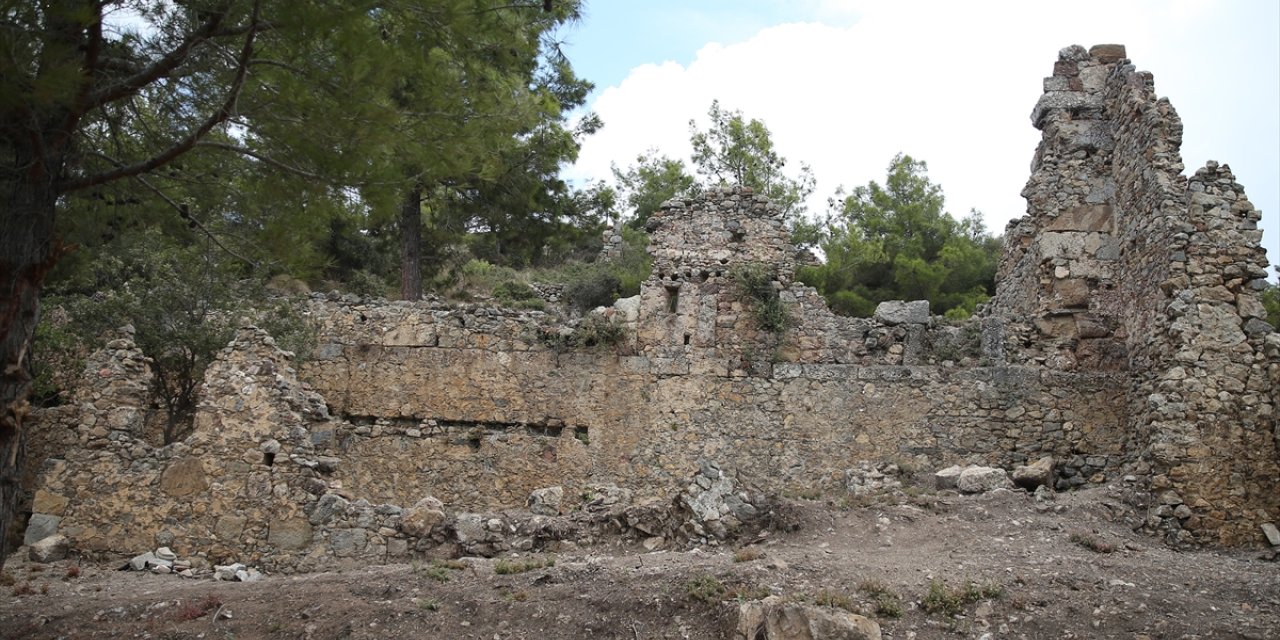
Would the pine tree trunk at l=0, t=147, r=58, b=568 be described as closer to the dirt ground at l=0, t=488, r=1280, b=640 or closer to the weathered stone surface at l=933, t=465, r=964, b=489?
the dirt ground at l=0, t=488, r=1280, b=640

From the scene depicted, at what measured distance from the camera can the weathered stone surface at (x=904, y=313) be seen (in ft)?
42.8

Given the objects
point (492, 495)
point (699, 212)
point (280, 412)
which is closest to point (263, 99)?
point (280, 412)

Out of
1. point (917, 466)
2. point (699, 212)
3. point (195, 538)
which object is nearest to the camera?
point (195, 538)

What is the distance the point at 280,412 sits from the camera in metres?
9.76

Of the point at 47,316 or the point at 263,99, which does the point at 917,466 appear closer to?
the point at 263,99

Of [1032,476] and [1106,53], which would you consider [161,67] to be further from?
[1106,53]

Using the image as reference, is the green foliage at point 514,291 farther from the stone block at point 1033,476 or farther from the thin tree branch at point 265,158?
the thin tree branch at point 265,158

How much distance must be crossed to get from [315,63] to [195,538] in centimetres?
488

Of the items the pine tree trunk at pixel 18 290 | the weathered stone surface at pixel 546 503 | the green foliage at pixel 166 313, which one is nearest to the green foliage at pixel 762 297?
the weathered stone surface at pixel 546 503

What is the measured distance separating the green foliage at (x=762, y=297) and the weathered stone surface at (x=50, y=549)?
830cm

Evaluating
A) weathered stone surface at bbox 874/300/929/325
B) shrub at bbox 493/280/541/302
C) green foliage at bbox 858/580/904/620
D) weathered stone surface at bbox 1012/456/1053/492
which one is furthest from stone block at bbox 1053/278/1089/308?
shrub at bbox 493/280/541/302

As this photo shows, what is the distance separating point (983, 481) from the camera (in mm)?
10539

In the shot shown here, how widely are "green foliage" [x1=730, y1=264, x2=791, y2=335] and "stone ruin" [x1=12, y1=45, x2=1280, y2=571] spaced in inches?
4.8

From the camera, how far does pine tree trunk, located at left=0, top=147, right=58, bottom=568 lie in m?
6.25
